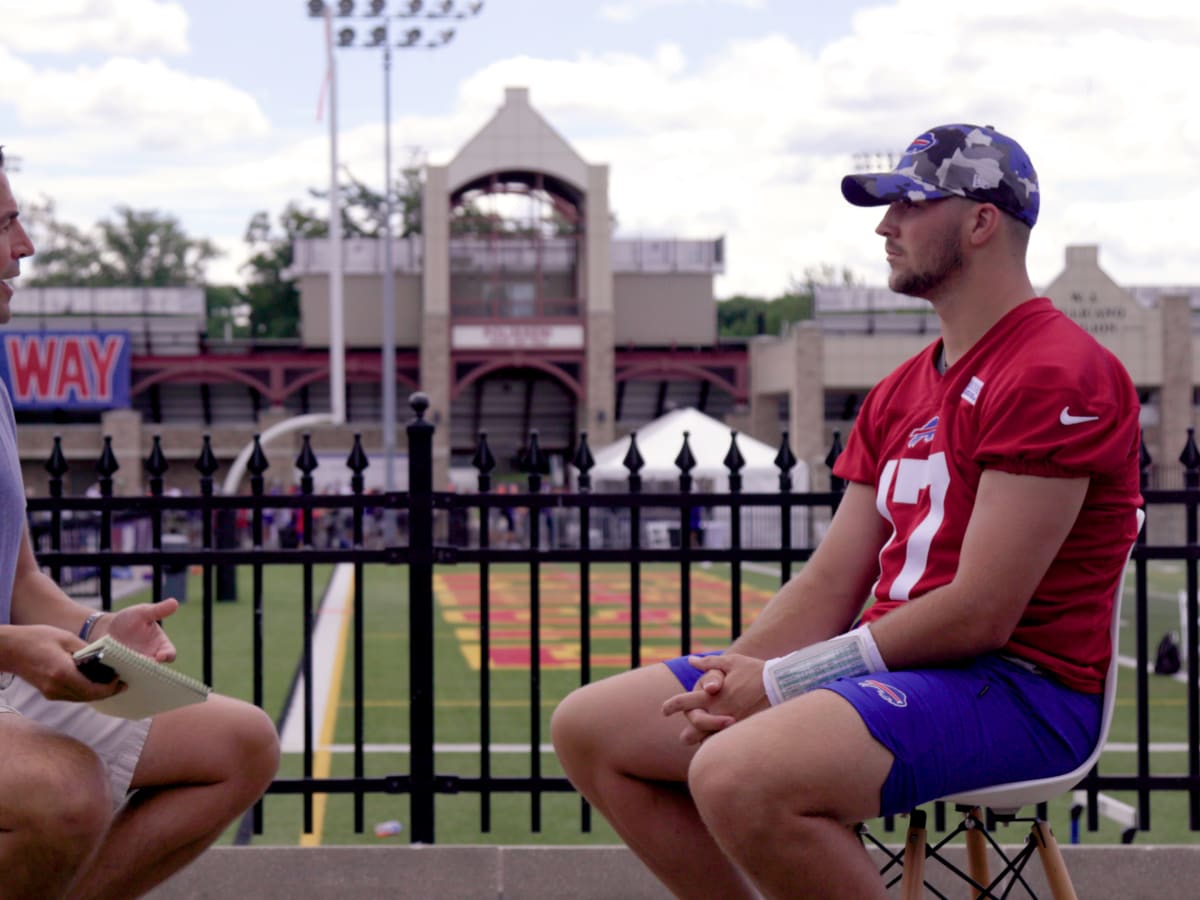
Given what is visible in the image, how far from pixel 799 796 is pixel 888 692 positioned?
0.72 feet

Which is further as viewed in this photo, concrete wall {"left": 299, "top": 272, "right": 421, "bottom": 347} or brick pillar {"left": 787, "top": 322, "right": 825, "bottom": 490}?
concrete wall {"left": 299, "top": 272, "right": 421, "bottom": 347}

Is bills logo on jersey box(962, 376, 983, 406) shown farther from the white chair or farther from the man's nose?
the man's nose

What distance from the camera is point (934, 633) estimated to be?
7.45ft

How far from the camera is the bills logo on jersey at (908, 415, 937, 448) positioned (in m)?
2.45

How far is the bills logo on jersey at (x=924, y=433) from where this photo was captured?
2.45m

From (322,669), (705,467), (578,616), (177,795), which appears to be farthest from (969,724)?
(705,467)

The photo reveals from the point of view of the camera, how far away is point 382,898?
12.4 feet

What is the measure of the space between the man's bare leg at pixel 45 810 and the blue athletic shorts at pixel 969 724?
1.14 meters

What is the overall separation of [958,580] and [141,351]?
46195 mm

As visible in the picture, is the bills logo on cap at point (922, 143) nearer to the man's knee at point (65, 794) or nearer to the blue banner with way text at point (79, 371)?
the man's knee at point (65, 794)

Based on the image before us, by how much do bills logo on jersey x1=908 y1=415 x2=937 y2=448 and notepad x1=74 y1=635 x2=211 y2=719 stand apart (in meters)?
1.22

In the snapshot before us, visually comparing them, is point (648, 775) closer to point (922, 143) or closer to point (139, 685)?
point (139, 685)

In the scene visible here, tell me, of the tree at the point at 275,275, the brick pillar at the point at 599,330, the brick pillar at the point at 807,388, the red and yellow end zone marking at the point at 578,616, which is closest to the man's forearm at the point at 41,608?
the red and yellow end zone marking at the point at 578,616

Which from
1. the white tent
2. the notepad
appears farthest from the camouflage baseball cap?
the white tent
